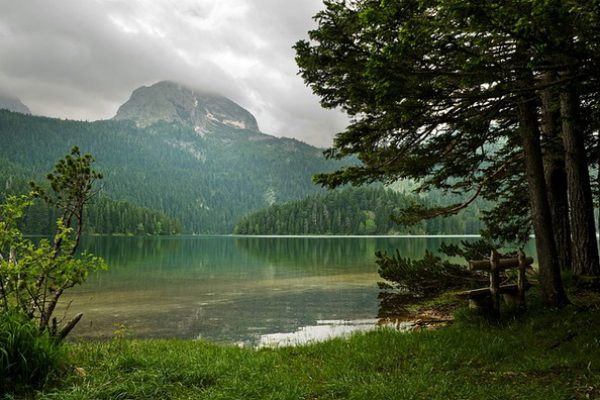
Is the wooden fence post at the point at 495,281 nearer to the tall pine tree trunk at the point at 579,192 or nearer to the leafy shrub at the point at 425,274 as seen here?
the leafy shrub at the point at 425,274

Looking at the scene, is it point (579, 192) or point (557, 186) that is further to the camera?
point (557, 186)

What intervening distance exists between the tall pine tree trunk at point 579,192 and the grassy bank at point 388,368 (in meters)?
3.77

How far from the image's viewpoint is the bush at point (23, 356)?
7086mm

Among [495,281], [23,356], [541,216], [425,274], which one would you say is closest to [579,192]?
[541,216]

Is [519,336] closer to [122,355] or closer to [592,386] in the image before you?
[592,386]

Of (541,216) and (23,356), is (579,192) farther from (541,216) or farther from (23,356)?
(23,356)

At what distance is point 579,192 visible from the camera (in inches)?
535

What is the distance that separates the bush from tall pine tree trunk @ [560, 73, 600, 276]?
1434cm

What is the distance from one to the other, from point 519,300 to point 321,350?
5.69 m

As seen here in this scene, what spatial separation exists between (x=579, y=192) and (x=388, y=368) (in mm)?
9231

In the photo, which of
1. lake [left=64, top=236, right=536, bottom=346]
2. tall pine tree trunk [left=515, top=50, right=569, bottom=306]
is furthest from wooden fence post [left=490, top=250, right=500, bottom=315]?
lake [left=64, top=236, right=536, bottom=346]

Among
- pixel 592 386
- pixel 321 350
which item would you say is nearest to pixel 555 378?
pixel 592 386

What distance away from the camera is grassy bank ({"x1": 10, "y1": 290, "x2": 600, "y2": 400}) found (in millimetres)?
7070

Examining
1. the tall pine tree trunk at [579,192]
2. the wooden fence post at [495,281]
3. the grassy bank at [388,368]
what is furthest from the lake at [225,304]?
the tall pine tree trunk at [579,192]
